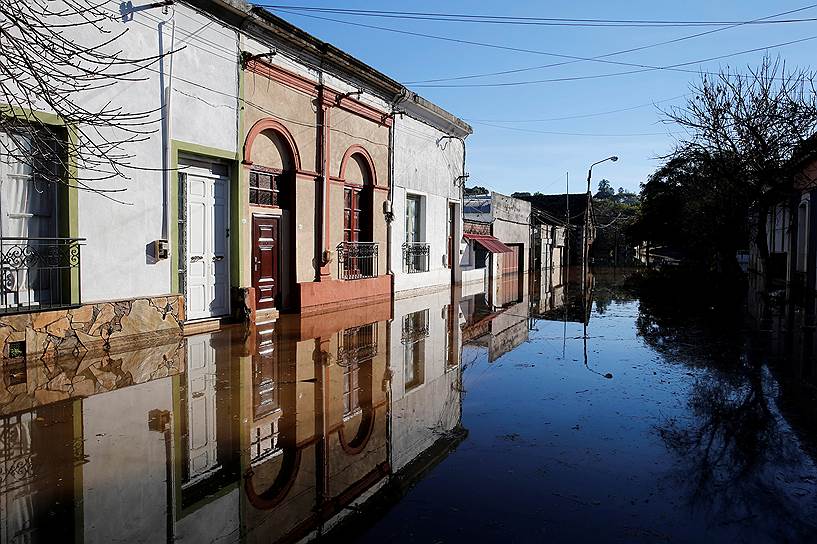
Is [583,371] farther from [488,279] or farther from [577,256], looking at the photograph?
[577,256]

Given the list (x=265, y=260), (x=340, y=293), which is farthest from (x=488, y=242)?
(x=265, y=260)

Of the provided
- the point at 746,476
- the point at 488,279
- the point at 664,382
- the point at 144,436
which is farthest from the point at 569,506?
the point at 488,279

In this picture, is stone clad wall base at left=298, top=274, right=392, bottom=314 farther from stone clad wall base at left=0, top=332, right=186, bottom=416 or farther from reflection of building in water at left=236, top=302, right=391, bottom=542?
stone clad wall base at left=0, top=332, right=186, bottom=416

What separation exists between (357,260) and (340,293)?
4.85ft

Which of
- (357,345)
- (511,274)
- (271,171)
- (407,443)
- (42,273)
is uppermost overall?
(271,171)

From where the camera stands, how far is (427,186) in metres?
20.2

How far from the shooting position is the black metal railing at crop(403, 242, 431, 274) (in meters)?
18.7

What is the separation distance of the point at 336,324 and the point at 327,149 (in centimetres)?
434

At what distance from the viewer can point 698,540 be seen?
10.9ft

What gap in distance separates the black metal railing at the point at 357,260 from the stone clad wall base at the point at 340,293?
226 mm

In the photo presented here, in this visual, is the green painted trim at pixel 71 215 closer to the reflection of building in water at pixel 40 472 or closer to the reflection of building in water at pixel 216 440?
the reflection of building in water at pixel 216 440

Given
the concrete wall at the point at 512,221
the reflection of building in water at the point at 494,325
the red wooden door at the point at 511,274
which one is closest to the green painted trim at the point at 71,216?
the reflection of building in water at the point at 494,325

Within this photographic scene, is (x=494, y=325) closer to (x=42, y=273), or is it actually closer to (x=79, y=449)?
(x=42, y=273)

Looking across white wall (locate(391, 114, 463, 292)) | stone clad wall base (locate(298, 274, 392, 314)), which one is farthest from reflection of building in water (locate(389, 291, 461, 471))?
white wall (locate(391, 114, 463, 292))
